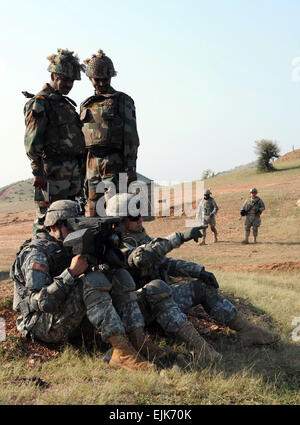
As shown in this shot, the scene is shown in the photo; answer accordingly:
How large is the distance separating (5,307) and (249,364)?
2772mm

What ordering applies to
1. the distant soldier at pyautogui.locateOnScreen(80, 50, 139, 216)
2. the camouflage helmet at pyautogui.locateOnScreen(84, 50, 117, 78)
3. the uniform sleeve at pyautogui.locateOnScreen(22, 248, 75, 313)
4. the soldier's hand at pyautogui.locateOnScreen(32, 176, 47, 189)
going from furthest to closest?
1. the distant soldier at pyautogui.locateOnScreen(80, 50, 139, 216)
2. the camouflage helmet at pyautogui.locateOnScreen(84, 50, 117, 78)
3. the soldier's hand at pyautogui.locateOnScreen(32, 176, 47, 189)
4. the uniform sleeve at pyautogui.locateOnScreen(22, 248, 75, 313)

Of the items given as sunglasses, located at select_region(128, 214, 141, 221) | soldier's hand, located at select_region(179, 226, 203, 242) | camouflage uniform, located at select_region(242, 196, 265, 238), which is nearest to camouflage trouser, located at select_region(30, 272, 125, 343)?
soldier's hand, located at select_region(179, 226, 203, 242)

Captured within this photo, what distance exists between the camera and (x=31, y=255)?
13.4 ft

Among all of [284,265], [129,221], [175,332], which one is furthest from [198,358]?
[284,265]

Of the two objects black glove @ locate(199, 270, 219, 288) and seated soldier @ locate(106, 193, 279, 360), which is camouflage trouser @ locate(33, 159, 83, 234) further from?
black glove @ locate(199, 270, 219, 288)

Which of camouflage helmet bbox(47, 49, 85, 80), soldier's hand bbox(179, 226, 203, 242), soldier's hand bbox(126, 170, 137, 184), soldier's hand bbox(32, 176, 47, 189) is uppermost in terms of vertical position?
camouflage helmet bbox(47, 49, 85, 80)

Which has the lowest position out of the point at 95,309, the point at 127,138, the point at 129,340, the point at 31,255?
the point at 129,340

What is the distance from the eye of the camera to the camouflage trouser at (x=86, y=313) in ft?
12.8

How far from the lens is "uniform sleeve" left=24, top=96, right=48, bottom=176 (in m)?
5.61

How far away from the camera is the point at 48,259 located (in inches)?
167

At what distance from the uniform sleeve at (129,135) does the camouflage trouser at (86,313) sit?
259 centimetres

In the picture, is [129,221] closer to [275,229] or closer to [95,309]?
[95,309]

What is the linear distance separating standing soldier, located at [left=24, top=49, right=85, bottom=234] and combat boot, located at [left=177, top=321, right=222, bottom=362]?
2179mm

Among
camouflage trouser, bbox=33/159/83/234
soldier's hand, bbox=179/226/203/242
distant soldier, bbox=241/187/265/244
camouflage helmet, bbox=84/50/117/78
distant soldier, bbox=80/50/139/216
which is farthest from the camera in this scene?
distant soldier, bbox=241/187/265/244
